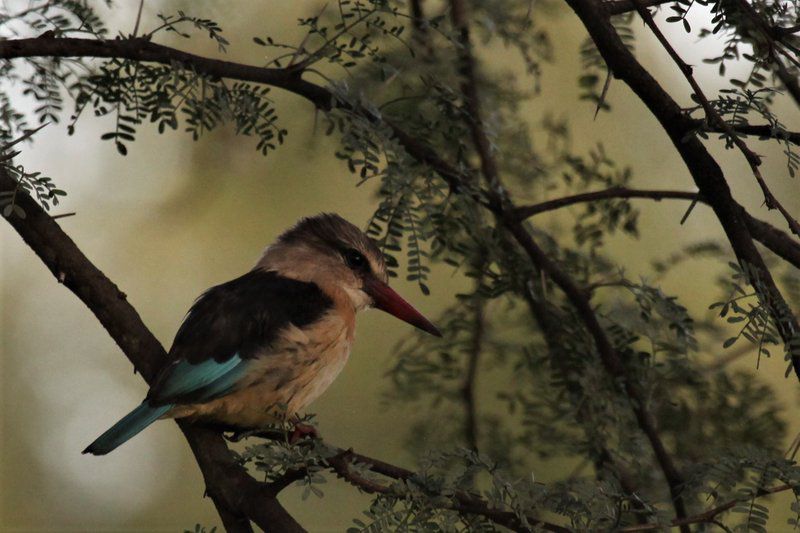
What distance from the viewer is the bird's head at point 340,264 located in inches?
118

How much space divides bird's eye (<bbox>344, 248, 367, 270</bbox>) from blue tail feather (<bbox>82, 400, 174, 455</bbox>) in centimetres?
84

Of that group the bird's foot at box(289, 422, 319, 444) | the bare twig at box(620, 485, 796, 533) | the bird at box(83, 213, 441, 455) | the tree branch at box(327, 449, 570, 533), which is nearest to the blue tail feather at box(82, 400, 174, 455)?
the bird at box(83, 213, 441, 455)

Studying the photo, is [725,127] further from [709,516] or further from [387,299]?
[387,299]

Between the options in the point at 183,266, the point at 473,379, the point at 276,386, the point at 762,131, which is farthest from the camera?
the point at 183,266

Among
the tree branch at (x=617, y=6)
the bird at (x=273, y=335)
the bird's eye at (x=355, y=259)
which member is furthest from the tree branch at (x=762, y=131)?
the bird's eye at (x=355, y=259)

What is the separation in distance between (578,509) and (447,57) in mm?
1371

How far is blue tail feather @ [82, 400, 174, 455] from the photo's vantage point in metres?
2.30

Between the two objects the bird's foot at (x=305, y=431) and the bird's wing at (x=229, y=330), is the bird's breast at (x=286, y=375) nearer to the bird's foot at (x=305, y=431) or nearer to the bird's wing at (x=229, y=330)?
the bird's wing at (x=229, y=330)

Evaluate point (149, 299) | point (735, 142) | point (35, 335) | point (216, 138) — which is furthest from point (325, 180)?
point (735, 142)

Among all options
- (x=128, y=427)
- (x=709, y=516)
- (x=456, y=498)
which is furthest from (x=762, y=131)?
A: (x=128, y=427)

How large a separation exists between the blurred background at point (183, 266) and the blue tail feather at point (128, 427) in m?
1.81

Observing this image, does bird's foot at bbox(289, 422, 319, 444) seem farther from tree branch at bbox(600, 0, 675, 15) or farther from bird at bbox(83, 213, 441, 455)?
tree branch at bbox(600, 0, 675, 15)

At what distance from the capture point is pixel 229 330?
8.39 feet

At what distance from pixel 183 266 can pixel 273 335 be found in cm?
226
